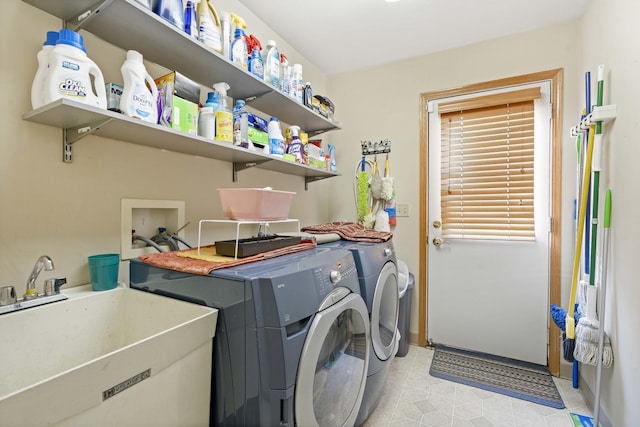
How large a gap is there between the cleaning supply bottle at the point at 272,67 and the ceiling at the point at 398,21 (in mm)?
386

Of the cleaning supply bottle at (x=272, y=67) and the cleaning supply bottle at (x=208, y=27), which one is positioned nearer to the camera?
the cleaning supply bottle at (x=208, y=27)

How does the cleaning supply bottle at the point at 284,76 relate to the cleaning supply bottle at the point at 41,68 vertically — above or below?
above

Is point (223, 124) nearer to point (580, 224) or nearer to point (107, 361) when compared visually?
point (107, 361)

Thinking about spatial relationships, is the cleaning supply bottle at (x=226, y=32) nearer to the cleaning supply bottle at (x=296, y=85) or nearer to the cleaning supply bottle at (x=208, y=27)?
the cleaning supply bottle at (x=208, y=27)

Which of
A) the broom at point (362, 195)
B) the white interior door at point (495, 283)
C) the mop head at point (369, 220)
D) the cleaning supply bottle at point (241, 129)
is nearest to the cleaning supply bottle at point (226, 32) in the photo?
the cleaning supply bottle at point (241, 129)

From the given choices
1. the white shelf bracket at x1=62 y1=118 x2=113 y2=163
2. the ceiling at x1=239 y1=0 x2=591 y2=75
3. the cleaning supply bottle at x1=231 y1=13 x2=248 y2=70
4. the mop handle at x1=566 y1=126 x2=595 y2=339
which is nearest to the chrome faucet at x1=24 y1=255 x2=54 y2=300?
the white shelf bracket at x1=62 y1=118 x2=113 y2=163

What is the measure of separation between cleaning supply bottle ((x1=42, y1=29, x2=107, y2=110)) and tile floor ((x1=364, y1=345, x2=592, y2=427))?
1.83m

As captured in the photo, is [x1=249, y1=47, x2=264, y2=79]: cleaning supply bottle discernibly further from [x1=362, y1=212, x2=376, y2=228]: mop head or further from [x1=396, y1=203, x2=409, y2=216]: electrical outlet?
[x1=396, y1=203, x2=409, y2=216]: electrical outlet

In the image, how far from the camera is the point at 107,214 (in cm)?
114

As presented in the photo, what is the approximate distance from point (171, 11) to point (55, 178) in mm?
731

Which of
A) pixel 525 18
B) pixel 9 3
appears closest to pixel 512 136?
pixel 525 18

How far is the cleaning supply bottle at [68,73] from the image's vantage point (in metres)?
0.84

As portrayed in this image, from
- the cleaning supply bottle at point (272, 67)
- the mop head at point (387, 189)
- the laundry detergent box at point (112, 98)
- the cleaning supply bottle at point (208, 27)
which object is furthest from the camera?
the mop head at point (387, 189)

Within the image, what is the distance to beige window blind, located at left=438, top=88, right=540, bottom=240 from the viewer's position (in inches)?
80.4
